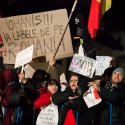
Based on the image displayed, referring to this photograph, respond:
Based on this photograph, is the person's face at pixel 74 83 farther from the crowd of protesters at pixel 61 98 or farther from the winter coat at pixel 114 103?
the winter coat at pixel 114 103

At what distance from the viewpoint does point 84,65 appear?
9.77 metres

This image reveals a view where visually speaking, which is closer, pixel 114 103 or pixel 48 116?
pixel 114 103

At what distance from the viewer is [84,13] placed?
12.3 meters

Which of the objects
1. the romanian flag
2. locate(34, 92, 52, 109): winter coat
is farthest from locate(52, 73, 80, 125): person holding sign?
the romanian flag

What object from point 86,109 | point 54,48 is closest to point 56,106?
point 86,109

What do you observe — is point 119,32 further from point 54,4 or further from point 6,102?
point 6,102

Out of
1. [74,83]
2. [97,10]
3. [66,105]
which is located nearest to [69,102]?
[66,105]

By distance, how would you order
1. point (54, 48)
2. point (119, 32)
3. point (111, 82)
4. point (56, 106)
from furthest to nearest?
point (119, 32), point (54, 48), point (56, 106), point (111, 82)

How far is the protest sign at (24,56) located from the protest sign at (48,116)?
2.55 feet

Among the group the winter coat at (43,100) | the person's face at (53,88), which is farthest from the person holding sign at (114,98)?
the winter coat at (43,100)

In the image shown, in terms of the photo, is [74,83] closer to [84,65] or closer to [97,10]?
[84,65]

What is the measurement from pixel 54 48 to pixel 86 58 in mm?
1255

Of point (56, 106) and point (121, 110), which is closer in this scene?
point (121, 110)

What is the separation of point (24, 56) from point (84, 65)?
102cm
